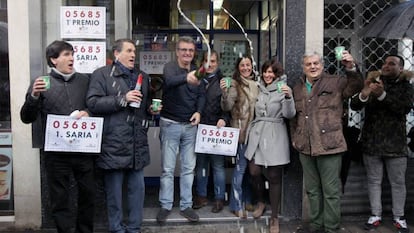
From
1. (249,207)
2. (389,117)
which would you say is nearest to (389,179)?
(389,117)

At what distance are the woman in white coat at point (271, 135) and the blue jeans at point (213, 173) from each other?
46 cm

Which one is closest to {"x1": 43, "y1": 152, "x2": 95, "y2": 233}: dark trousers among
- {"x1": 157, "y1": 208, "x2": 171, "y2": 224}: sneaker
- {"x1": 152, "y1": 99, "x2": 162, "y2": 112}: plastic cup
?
{"x1": 152, "y1": 99, "x2": 162, "y2": 112}: plastic cup

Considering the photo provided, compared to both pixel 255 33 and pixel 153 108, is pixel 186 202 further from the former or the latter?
pixel 255 33

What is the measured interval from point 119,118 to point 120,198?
0.81 meters

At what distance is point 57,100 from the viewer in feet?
13.3

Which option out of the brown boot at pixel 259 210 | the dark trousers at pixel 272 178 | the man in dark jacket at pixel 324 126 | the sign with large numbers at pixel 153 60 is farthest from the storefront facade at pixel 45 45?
the sign with large numbers at pixel 153 60

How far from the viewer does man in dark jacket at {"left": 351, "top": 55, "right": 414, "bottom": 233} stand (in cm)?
469

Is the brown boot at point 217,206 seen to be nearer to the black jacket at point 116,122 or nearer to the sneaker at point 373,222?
the black jacket at point 116,122

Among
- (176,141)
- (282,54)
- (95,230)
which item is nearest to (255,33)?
(282,54)

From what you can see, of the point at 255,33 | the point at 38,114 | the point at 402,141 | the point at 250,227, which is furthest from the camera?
the point at 255,33

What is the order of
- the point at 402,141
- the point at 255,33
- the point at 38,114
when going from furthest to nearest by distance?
the point at 255,33 → the point at 402,141 → the point at 38,114

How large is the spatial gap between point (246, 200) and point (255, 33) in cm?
272

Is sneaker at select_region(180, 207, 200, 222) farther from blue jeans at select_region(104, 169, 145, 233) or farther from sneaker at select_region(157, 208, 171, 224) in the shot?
blue jeans at select_region(104, 169, 145, 233)

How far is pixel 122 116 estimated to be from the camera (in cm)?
426
